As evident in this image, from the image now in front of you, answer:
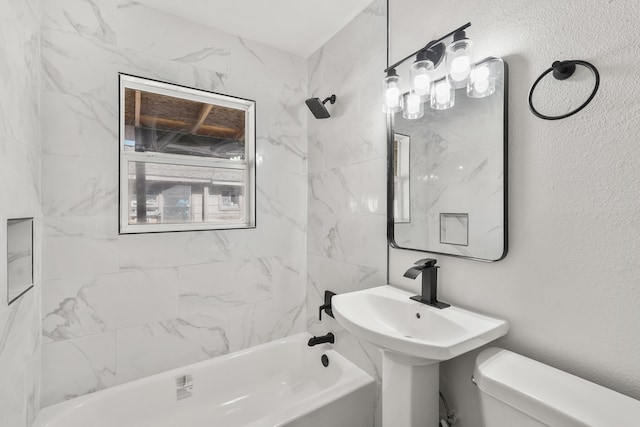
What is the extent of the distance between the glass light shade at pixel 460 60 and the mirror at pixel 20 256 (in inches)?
75.1

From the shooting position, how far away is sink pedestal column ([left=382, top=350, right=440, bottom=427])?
3.53 feet

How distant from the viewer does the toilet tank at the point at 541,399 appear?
67cm

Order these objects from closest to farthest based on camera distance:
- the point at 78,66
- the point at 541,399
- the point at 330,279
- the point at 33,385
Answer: the point at 541,399, the point at 33,385, the point at 78,66, the point at 330,279

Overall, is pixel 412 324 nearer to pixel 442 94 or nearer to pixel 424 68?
pixel 442 94

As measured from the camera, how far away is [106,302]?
1613mm

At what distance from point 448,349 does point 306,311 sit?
1603 mm

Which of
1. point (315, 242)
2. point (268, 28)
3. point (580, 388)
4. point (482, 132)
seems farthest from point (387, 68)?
point (580, 388)

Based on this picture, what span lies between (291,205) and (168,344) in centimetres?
124

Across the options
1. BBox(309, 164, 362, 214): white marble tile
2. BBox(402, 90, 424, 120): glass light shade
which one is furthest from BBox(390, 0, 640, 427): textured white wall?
BBox(309, 164, 362, 214): white marble tile

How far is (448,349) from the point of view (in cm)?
85

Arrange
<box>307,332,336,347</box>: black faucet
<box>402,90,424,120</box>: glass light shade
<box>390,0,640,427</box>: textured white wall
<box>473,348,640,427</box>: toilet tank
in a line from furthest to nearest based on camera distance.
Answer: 1. <box>307,332,336,347</box>: black faucet
2. <box>402,90,424,120</box>: glass light shade
3. <box>390,0,640,427</box>: textured white wall
4. <box>473,348,640,427</box>: toilet tank

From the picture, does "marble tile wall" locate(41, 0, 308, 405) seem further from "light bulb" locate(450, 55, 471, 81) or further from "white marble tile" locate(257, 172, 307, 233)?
"light bulb" locate(450, 55, 471, 81)

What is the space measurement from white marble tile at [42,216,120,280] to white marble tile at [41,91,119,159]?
1.22ft

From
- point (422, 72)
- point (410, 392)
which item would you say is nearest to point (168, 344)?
point (410, 392)
